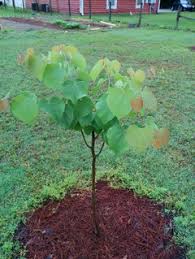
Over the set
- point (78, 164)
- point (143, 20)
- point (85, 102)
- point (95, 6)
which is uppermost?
point (85, 102)

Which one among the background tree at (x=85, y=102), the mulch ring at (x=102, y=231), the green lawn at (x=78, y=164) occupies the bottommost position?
the green lawn at (x=78, y=164)

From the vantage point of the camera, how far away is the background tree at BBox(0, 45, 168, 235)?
4.76ft

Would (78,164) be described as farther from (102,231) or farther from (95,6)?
(95,6)

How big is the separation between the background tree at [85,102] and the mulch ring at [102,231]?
88 centimetres

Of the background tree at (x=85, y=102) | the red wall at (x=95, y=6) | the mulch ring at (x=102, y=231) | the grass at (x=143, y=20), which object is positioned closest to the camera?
the background tree at (x=85, y=102)

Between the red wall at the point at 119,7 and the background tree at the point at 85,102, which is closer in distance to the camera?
the background tree at the point at 85,102

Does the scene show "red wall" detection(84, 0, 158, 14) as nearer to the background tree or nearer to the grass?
the grass

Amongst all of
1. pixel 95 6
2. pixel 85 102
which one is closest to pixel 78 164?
pixel 85 102

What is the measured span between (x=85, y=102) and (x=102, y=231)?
3.45 feet

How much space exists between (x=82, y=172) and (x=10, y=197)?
2.17ft

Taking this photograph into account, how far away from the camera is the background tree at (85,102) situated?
145 cm

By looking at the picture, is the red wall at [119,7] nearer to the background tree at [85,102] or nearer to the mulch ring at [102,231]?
the mulch ring at [102,231]

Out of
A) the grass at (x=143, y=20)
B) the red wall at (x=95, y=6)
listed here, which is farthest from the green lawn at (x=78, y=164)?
the red wall at (x=95, y=6)

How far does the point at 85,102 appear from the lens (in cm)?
162
